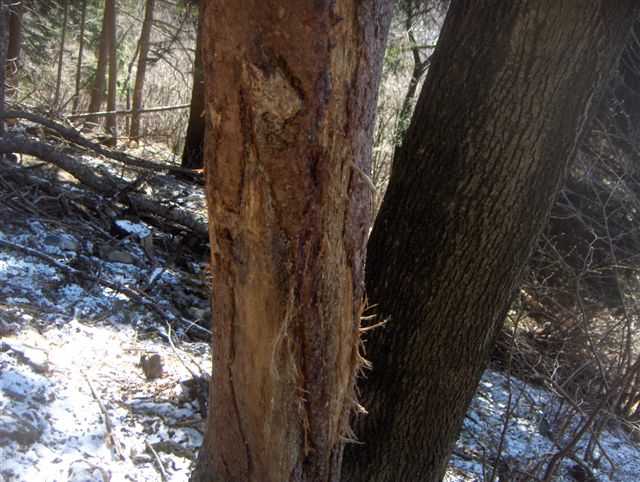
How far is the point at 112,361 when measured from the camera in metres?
3.44

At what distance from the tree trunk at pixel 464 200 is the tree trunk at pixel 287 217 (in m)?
0.68

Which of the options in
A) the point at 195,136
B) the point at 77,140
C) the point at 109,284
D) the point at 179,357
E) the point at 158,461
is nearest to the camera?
the point at 158,461

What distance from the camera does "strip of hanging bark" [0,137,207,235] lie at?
16.6 ft

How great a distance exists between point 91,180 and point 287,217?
4.04 metres

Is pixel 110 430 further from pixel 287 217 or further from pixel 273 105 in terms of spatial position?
pixel 273 105

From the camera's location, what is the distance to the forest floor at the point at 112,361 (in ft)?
8.96

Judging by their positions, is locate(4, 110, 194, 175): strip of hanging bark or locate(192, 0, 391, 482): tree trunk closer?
locate(192, 0, 391, 482): tree trunk

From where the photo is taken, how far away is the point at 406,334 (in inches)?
106

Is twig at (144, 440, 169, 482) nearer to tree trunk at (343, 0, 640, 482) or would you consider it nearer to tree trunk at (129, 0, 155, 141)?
tree trunk at (343, 0, 640, 482)

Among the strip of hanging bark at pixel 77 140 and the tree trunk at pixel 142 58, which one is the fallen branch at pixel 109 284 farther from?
the tree trunk at pixel 142 58

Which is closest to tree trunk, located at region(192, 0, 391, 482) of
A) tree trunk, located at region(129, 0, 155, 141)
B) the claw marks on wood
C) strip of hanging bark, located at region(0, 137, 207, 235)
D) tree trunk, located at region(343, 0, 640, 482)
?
the claw marks on wood

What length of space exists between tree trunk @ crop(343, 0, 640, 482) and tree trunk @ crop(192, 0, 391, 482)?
0.68m

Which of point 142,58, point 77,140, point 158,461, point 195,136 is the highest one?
point 142,58

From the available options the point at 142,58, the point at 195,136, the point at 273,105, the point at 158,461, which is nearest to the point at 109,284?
the point at 158,461
